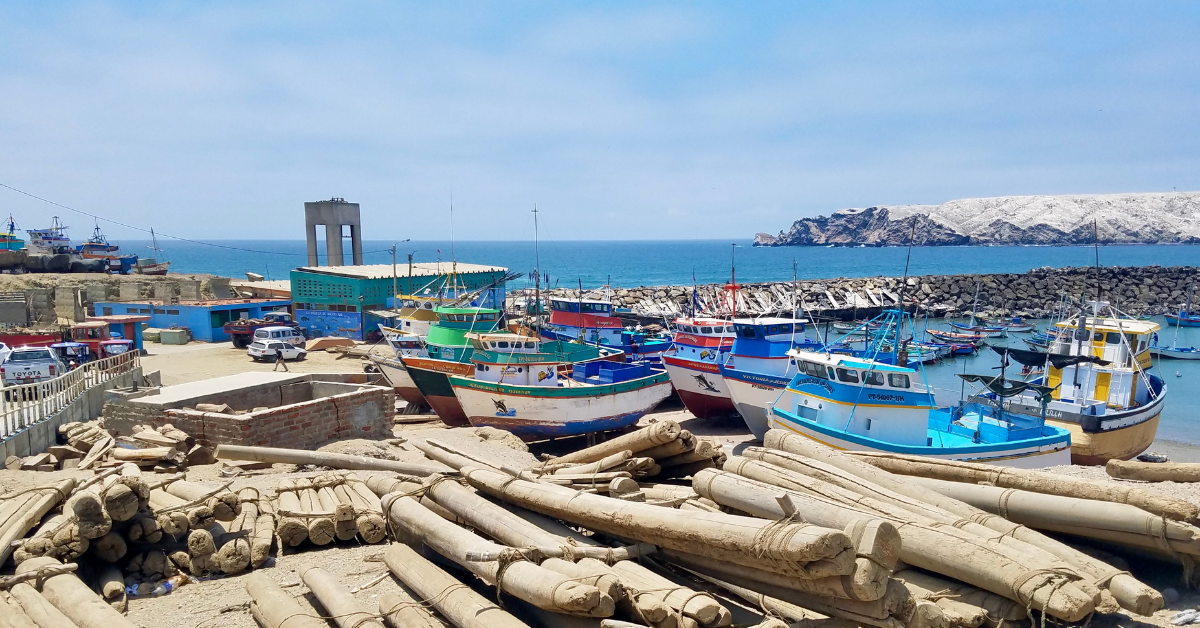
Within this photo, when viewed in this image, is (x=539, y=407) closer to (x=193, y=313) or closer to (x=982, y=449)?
(x=982, y=449)

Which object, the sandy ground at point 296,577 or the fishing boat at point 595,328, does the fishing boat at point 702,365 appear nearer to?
the fishing boat at point 595,328

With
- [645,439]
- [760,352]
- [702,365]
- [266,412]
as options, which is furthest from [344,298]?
[645,439]

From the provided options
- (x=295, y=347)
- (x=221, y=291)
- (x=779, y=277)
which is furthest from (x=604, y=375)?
(x=779, y=277)

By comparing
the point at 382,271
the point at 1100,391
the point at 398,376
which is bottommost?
the point at 1100,391

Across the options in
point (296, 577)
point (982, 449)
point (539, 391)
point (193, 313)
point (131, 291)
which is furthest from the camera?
point (131, 291)

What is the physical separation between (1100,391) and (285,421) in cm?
2232

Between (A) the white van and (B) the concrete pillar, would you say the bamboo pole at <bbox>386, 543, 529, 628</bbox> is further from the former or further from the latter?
(B) the concrete pillar

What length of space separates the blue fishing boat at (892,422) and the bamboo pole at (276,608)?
1229 centimetres

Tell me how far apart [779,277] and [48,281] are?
101m

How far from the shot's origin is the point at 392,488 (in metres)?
9.62

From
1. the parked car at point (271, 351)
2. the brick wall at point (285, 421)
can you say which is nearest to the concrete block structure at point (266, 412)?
the brick wall at point (285, 421)

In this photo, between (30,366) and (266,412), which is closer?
(266,412)

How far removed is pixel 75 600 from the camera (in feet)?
22.1

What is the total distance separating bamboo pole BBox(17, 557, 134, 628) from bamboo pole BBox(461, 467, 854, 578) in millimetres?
3600
